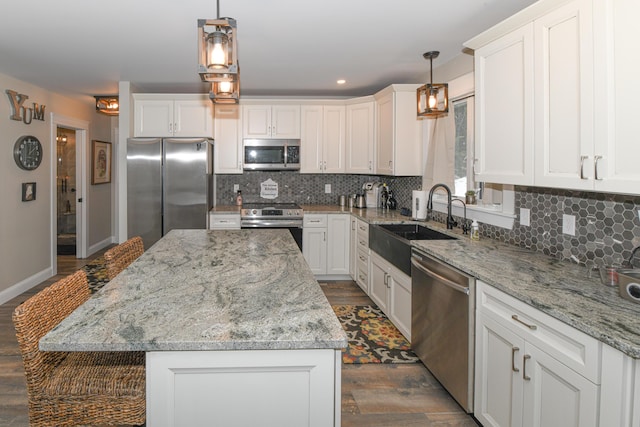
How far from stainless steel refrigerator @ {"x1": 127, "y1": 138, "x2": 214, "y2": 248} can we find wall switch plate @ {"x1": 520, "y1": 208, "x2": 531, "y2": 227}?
346 centimetres

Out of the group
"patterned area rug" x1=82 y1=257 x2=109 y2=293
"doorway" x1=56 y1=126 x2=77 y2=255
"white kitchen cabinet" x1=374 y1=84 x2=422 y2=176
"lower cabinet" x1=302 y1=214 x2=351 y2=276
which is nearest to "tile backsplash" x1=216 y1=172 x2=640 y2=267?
"white kitchen cabinet" x1=374 y1=84 x2=422 y2=176

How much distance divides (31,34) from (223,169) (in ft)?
8.27

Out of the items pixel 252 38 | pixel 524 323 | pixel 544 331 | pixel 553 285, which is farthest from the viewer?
pixel 252 38

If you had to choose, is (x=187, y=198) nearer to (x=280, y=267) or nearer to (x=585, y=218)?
(x=280, y=267)

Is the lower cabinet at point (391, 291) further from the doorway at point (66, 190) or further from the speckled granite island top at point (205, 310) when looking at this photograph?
the doorway at point (66, 190)

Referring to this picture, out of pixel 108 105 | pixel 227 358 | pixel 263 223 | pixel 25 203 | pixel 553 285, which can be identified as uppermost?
pixel 108 105

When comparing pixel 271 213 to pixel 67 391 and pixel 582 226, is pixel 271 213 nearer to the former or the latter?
pixel 582 226

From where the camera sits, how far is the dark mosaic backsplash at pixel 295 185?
5.88 m

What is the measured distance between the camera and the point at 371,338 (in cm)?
351

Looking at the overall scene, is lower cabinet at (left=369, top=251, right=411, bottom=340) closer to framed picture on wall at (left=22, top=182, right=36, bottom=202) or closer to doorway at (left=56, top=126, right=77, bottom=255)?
framed picture on wall at (left=22, top=182, right=36, bottom=202)

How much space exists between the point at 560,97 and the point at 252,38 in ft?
7.59

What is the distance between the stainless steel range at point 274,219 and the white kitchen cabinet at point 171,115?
44.4 inches

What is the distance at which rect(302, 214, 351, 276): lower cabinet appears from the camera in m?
5.22

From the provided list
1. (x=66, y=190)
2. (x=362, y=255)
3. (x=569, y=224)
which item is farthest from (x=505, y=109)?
(x=66, y=190)
